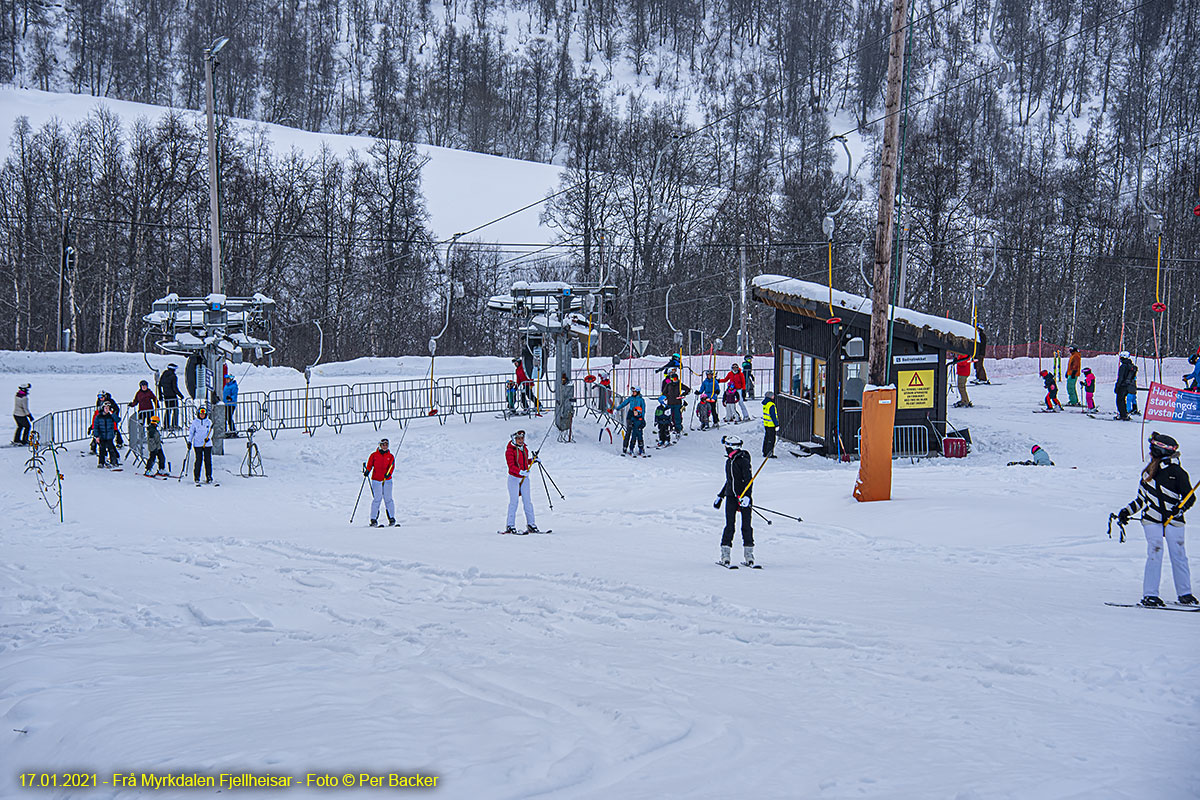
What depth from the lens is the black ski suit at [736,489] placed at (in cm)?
1120

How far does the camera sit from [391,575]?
11453 mm

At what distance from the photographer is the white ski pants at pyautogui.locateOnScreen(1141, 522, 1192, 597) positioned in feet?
28.9

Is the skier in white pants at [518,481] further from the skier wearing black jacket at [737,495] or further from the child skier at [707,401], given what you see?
the child skier at [707,401]

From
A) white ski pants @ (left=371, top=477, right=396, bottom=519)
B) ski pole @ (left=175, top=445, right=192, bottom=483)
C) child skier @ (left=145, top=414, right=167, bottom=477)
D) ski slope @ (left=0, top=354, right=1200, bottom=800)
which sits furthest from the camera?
child skier @ (left=145, top=414, right=167, bottom=477)

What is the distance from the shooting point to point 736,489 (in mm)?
11344

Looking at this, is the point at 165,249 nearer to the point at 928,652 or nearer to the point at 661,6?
the point at 928,652

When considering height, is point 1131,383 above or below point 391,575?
above

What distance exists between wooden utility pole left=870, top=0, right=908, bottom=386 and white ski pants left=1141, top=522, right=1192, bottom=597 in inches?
258

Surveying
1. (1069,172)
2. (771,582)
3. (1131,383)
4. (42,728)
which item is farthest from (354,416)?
(1069,172)

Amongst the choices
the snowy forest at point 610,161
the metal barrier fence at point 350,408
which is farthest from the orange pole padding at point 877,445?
the metal barrier fence at point 350,408

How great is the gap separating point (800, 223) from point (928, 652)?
48.6 m

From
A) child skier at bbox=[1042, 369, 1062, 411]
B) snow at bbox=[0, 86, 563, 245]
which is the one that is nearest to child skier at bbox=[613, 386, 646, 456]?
child skier at bbox=[1042, 369, 1062, 411]

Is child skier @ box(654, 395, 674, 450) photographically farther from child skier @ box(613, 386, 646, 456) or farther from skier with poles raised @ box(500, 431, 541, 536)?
skier with poles raised @ box(500, 431, 541, 536)

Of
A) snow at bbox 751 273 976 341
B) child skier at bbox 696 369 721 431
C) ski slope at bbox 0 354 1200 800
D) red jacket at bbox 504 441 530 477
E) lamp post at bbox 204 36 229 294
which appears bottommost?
ski slope at bbox 0 354 1200 800
